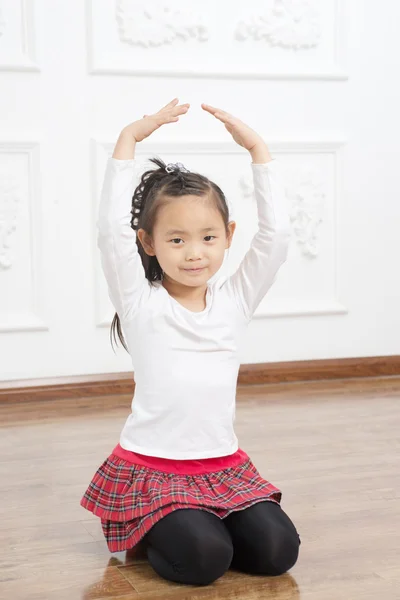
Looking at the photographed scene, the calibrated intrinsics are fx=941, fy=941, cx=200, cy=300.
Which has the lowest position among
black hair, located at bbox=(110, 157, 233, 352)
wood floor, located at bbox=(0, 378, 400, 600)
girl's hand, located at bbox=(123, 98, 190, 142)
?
wood floor, located at bbox=(0, 378, 400, 600)

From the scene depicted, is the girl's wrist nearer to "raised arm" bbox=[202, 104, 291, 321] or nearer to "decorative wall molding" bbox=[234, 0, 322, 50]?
"raised arm" bbox=[202, 104, 291, 321]

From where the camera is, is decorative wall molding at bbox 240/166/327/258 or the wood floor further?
decorative wall molding at bbox 240/166/327/258

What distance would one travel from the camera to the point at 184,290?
1.53 meters

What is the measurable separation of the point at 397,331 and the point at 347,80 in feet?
2.68

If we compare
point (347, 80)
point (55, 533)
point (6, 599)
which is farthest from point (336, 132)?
point (6, 599)

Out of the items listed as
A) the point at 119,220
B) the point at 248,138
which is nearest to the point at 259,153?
the point at 248,138

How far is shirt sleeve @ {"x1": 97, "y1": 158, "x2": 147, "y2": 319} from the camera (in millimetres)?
1403

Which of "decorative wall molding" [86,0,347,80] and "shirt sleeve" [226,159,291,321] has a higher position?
"decorative wall molding" [86,0,347,80]

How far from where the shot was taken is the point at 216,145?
277 centimetres

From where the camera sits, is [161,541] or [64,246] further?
[64,246]

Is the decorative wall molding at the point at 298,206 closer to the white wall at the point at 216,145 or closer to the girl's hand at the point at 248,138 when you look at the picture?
the white wall at the point at 216,145

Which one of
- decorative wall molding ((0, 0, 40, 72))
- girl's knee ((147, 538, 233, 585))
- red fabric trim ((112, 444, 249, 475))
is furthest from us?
decorative wall molding ((0, 0, 40, 72))

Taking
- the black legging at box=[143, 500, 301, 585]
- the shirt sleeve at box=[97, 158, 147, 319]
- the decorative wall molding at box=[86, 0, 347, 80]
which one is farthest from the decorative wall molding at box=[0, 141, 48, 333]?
the black legging at box=[143, 500, 301, 585]

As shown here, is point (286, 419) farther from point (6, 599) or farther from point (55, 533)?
point (6, 599)
